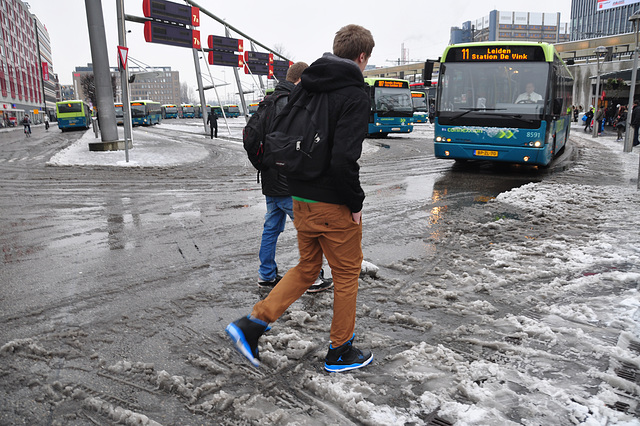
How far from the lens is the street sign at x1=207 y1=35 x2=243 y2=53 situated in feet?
95.7

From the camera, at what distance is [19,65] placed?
287 feet

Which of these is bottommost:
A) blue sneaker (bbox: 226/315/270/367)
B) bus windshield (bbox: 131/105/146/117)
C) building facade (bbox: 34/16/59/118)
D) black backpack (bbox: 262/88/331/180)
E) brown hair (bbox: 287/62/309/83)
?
blue sneaker (bbox: 226/315/270/367)

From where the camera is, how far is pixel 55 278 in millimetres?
4660

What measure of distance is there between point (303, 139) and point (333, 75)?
1.27 ft

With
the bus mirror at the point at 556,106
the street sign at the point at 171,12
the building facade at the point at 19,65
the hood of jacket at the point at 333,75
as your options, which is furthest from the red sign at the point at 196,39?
the building facade at the point at 19,65

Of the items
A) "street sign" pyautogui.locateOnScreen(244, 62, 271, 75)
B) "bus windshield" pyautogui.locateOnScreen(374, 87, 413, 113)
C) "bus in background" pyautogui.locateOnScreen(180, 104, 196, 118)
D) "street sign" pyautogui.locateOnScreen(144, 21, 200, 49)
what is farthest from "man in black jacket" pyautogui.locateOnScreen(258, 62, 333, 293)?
"bus in background" pyautogui.locateOnScreen(180, 104, 196, 118)

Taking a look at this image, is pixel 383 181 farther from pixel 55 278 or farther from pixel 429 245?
pixel 55 278

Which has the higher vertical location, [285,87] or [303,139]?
[285,87]

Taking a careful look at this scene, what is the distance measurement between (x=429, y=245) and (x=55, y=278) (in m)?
4.06

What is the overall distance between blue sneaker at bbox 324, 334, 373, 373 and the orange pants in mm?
43

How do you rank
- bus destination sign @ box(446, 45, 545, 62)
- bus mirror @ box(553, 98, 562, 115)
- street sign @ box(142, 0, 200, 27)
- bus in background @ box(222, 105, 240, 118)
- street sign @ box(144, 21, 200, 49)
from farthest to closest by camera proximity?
bus in background @ box(222, 105, 240, 118) → street sign @ box(144, 21, 200, 49) → street sign @ box(142, 0, 200, 27) → bus mirror @ box(553, 98, 562, 115) → bus destination sign @ box(446, 45, 545, 62)

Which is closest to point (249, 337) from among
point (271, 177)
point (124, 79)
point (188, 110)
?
point (271, 177)

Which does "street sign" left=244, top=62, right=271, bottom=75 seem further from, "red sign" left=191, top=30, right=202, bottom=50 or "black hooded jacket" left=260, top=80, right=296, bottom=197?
"black hooded jacket" left=260, top=80, right=296, bottom=197

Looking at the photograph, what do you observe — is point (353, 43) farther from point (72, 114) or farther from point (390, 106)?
point (72, 114)
